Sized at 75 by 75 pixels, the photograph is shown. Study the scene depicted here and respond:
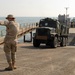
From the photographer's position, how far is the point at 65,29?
2825 centimetres

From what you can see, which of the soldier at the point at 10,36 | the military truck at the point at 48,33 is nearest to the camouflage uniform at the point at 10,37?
the soldier at the point at 10,36

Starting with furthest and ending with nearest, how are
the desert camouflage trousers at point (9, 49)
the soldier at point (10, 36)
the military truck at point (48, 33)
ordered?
the military truck at point (48, 33) → the desert camouflage trousers at point (9, 49) → the soldier at point (10, 36)

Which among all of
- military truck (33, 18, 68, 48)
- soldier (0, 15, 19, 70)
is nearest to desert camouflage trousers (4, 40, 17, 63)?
soldier (0, 15, 19, 70)

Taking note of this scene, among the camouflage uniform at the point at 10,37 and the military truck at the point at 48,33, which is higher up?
the camouflage uniform at the point at 10,37

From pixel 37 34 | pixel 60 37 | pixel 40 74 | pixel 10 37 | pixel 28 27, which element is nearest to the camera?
pixel 40 74

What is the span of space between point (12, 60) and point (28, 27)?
116ft

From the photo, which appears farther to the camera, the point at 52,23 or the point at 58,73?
the point at 52,23

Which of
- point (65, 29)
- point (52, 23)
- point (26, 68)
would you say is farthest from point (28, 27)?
point (26, 68)

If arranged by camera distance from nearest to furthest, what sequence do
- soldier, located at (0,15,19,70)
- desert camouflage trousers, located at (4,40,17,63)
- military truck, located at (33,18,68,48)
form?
soldier, located at (0,15,19,70) → desert camouflage trousers, located at (4,40,17,63) → military truck, located at (33,18,68,48)

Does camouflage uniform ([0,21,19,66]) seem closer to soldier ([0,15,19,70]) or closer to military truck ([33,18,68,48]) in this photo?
soldier ([0,15,19,70])

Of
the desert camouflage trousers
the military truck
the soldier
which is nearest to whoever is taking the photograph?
the soldier

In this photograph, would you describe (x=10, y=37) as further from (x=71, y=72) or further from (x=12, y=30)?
(x=71, y=72)

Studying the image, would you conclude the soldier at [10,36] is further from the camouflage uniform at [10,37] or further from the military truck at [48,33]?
the military truck at [48,33]

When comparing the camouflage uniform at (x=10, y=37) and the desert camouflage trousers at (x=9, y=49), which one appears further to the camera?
the desert camouflage trousers at (x=9, y=49)
